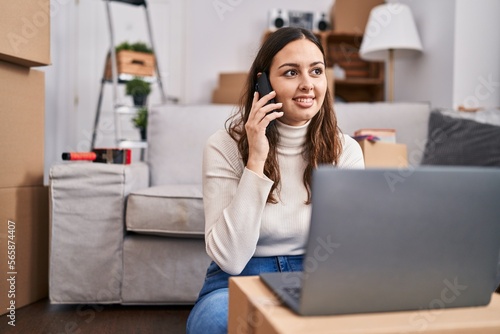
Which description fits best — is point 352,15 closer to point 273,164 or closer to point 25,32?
point 25,32

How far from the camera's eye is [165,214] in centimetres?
184

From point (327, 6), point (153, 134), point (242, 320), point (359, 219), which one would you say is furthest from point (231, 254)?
point (327, 6)

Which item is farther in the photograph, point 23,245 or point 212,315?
point 23,245

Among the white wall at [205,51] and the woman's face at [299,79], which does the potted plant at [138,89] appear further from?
the woman's face at [299,79]

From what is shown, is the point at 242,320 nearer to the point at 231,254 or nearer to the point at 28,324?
the point at 231,254

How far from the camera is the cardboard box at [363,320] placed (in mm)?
557

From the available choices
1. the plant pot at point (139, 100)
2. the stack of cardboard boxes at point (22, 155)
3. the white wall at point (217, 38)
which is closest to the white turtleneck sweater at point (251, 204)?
the stack of cardboard boxes at point (22, 155)

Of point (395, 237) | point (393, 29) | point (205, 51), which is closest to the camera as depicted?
point (395, 237)

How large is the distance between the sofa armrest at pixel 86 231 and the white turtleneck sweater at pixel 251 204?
2.80 ft

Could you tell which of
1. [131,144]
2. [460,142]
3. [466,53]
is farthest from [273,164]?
[131,144]

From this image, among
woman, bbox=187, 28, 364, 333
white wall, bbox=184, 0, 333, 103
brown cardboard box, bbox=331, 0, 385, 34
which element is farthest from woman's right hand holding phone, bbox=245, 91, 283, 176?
white wall, bbox=184, 0, 333, 103

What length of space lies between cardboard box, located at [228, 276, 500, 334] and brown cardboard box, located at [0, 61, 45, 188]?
4.69 feet

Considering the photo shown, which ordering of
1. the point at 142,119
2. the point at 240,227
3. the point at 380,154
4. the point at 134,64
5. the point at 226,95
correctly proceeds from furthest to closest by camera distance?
the point at 226,95 → the point at 134,64 → the point at 142,119 → the point at 380,154 → the point at 240,227

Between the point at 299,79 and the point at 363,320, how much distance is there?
62 cm
